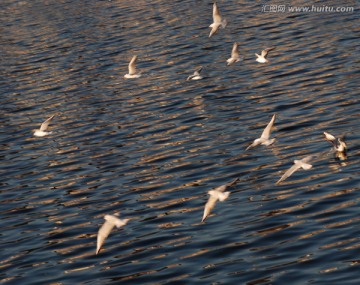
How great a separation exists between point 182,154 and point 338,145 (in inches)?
180

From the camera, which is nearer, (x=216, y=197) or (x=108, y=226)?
(x=108, y=226)

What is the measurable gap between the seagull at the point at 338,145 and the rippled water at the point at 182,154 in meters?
0.25

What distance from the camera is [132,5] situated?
177 ft

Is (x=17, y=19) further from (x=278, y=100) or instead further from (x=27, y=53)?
(x=278, y=100)

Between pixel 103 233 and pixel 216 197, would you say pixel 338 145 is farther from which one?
pixel 103 233

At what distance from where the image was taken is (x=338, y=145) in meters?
23.7

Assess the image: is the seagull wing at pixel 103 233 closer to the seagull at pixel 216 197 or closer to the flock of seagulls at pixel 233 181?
the flock of seagulls at pixel 233 181

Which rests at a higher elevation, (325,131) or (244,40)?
(325,131)

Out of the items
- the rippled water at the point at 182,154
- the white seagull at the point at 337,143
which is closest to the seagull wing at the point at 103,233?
the rippled water at the point at 182,154

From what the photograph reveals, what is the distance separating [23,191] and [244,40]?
17805 mm

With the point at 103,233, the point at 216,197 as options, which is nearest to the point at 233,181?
the point at 216,197

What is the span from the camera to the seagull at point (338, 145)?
23.7 meters

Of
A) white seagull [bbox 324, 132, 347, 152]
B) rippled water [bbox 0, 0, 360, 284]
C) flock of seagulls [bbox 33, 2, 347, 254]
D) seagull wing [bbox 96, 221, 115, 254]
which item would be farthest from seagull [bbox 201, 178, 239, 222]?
white seagull [bbox 324, 132, 347, 152]

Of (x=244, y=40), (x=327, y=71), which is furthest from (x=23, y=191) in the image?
(x=244, y=40)
